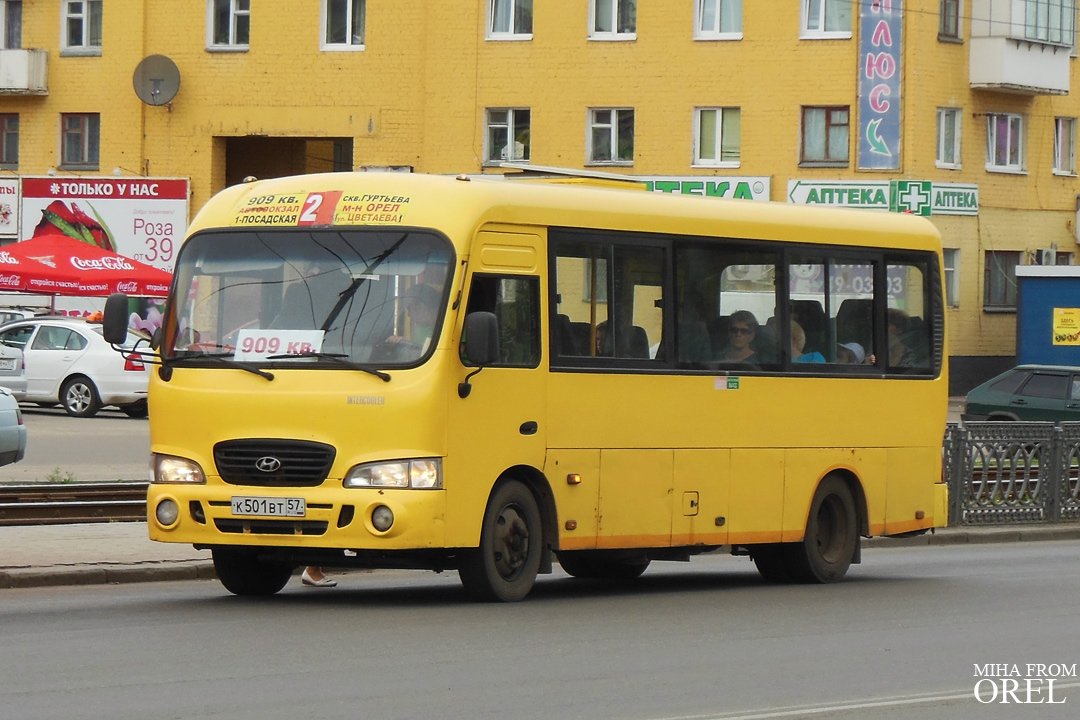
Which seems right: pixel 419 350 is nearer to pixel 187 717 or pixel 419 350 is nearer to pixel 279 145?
pixel 187 717

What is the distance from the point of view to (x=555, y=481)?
12.6 metres

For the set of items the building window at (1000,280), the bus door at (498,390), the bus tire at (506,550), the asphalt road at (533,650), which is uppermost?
the building window at (1000,280)

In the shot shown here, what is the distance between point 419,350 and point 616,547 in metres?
2.35

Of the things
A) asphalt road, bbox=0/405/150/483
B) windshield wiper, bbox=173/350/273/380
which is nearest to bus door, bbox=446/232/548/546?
windshield wiper, bbox=173/350/273/380

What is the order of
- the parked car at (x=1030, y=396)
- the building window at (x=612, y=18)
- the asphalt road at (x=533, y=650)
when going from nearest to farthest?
1. the asphalt road at (x=533, y=650)
2. the parked car at (x=1030, y=396)
3. the building window at (x=612, y=18)

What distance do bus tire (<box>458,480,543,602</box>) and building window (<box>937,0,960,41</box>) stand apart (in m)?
35.1

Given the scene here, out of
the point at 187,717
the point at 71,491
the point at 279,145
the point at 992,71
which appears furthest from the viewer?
the point at 279,145

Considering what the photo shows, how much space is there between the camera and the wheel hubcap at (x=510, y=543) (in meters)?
12.1

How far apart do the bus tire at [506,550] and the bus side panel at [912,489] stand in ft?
14.0

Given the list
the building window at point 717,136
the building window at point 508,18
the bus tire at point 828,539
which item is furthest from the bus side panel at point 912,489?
the building window at point 508,18

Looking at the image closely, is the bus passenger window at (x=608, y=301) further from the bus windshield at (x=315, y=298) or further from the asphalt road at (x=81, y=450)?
the asphalt road at (x=81, y=450)

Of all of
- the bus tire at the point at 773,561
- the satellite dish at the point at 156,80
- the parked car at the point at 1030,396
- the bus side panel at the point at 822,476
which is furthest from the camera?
the satellite dish at the point at 156,80

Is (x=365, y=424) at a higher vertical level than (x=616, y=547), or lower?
higher

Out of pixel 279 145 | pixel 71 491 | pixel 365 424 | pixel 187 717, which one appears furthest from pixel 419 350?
pixel 279 145
